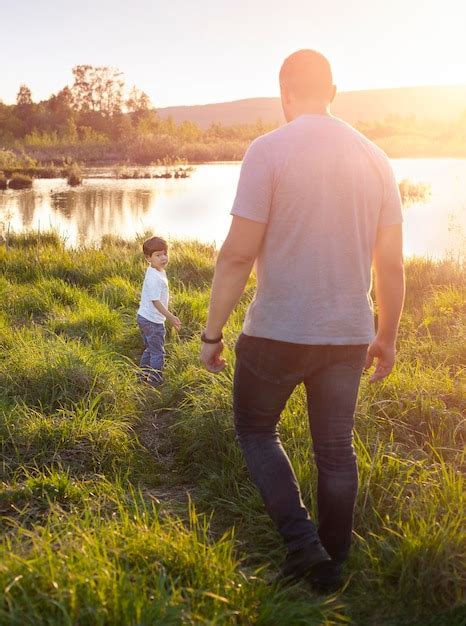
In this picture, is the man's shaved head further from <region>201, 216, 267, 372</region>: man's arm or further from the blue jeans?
the blue jeans

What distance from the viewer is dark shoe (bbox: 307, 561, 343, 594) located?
2326 mm

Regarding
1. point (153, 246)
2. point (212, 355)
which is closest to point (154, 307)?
point (153, 246)

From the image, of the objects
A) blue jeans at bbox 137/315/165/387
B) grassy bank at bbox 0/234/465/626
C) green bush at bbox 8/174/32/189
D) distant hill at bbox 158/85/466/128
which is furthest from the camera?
distant hill at bbox 158/85/466/128

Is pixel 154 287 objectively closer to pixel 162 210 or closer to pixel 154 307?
pixel 154 307

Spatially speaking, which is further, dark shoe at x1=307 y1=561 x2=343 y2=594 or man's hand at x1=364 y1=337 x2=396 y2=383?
man's hand at x1=364 y1=337 x2=396 y2=383

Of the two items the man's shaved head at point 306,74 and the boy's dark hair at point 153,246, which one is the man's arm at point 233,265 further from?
the boy's dark hair at point 153,246

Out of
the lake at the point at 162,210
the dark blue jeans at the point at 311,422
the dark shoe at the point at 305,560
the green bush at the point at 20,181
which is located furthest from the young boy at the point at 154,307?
the green bush at the point at 20,181

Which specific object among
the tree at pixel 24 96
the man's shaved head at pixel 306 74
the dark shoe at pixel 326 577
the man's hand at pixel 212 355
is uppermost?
the tree at pixel 24 96

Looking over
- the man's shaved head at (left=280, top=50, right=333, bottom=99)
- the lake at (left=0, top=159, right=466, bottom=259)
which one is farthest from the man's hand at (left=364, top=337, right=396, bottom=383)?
the lake at (left=0, top=159, right=466, bottom=259)

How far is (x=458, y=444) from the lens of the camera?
3.60 meters

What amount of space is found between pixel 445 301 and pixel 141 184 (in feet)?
71.3

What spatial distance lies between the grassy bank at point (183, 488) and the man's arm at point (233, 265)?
0.77m

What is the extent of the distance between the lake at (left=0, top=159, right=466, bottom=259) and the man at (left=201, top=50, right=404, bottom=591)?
6.63 meters

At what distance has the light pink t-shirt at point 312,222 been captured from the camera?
2.15 metres
